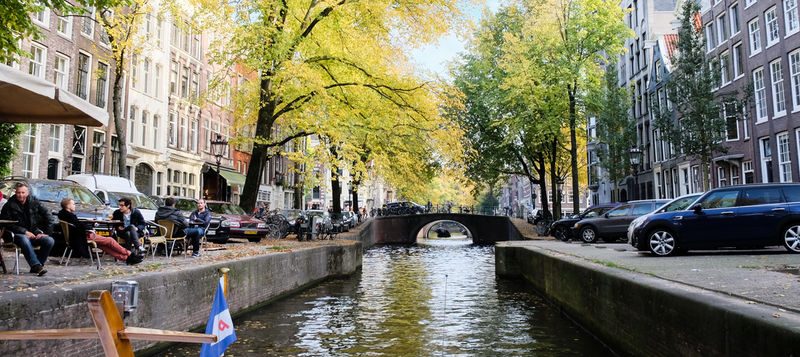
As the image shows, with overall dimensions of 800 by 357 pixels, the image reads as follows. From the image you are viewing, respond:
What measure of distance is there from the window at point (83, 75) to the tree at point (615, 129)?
2761cm

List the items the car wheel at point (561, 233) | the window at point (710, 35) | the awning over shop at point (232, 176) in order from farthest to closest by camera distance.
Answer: the awning over shop at point (232, 176), the window at point (710, 35), the car wheel at point (561, 233)

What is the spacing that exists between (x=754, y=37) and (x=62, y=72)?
3220 cm

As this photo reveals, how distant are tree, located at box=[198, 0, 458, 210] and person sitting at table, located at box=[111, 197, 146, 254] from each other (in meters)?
6.47

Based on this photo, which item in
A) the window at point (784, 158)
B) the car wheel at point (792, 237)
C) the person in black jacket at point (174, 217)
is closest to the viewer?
the person in black jacket at point (174, 217)

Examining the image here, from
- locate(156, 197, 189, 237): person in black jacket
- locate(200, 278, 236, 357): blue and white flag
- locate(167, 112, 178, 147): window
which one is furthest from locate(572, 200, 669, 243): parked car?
locate(167, 112, 178, 147): window

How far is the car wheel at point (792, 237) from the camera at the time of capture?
1352 cm

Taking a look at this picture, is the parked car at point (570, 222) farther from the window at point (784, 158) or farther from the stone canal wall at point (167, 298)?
the stone canal wall at point (167, 298)

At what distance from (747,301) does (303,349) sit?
5.95 m

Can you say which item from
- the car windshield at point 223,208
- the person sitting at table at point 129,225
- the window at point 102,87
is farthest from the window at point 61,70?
the person sitting at table at point 129,225

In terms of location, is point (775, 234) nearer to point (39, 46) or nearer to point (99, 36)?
point (39, 46)

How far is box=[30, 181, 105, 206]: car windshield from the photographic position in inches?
533

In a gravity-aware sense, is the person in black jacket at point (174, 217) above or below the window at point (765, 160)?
below

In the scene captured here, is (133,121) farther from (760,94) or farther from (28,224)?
(760,94)

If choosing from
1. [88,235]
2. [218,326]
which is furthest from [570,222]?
[218,326]
